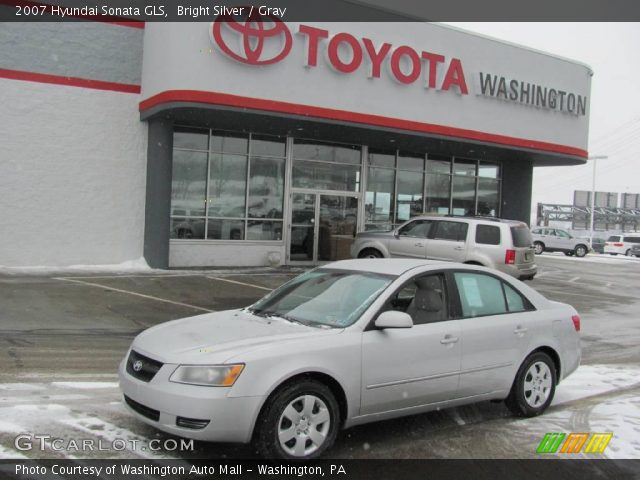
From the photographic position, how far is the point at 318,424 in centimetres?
447

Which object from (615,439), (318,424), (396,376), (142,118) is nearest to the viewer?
(318,424)

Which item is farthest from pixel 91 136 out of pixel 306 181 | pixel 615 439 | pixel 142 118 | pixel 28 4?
pixel 615 439

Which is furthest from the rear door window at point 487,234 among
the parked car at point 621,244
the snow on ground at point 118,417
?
the parked car at point 621,244

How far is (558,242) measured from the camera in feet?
122

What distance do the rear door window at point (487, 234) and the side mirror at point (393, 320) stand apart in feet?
32.3

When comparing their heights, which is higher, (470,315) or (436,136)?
(436,136)

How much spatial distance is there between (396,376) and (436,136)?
514 inches

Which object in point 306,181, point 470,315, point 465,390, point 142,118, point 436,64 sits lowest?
point 465,390

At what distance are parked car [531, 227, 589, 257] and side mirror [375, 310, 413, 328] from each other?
34.2 metres

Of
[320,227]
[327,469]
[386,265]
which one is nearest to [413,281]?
[386,265]

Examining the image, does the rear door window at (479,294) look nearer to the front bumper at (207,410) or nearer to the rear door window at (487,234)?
the front bumper at (207,410)

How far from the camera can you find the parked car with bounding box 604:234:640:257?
42.6 m

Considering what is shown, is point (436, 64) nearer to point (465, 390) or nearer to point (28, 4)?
point (28, 4)

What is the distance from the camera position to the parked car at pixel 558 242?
3666cm
